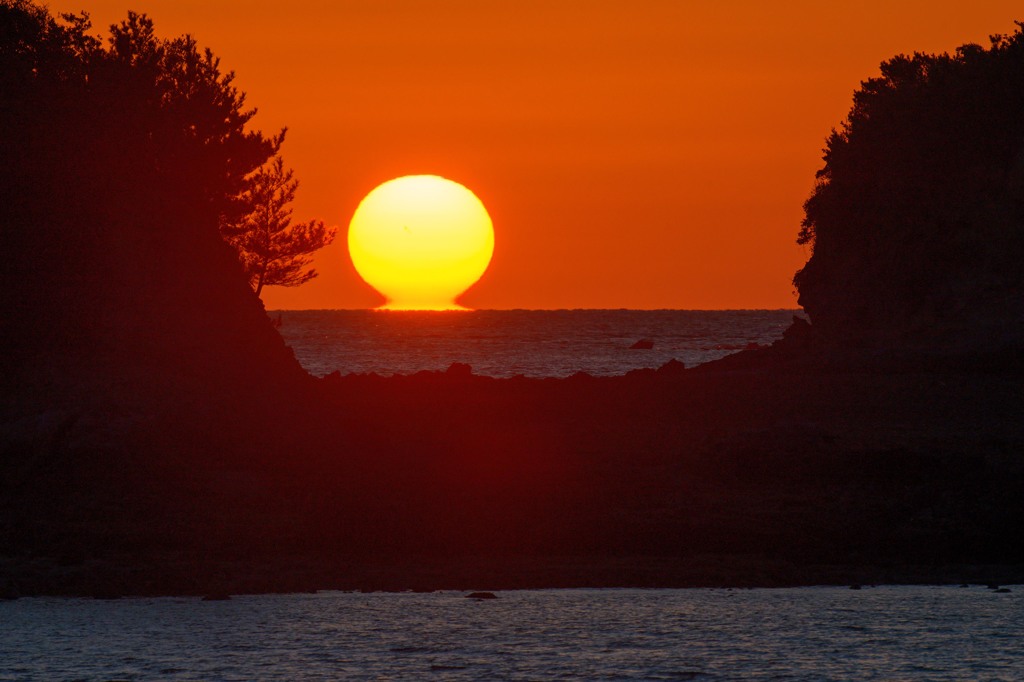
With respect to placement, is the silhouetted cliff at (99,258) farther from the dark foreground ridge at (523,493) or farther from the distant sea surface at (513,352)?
the distant sea surface at (513,352)

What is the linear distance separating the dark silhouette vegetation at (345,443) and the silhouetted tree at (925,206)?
11.8 feet

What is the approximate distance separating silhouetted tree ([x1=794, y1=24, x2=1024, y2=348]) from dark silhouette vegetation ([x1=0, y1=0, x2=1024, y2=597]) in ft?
11.8

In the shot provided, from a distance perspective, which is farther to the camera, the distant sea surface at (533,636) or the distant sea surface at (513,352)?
the distant sea surface at (513,352)

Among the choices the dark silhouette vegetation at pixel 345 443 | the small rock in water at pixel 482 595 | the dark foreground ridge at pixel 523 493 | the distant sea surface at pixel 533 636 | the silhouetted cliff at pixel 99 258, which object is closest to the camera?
the distant sea surface at pixel 533 636

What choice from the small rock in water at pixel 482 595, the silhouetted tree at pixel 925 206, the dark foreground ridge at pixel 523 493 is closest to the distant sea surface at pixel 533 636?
the small rock in water at pixel 482 595

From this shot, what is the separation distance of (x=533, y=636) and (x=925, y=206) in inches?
1745

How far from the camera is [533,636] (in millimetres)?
16188

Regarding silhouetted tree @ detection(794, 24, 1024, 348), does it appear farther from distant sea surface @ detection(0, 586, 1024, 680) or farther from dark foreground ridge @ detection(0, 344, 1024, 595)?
distant sea surface @ detection(0, 586, 1024, 680)

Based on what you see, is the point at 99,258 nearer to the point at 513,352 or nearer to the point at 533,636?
the point at 533,636

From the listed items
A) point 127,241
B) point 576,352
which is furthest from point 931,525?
point 576,352

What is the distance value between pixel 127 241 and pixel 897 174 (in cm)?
3557

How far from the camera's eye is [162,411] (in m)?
30.2

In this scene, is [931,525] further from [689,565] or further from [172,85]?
[172,85]

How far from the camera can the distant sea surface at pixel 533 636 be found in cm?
1438
